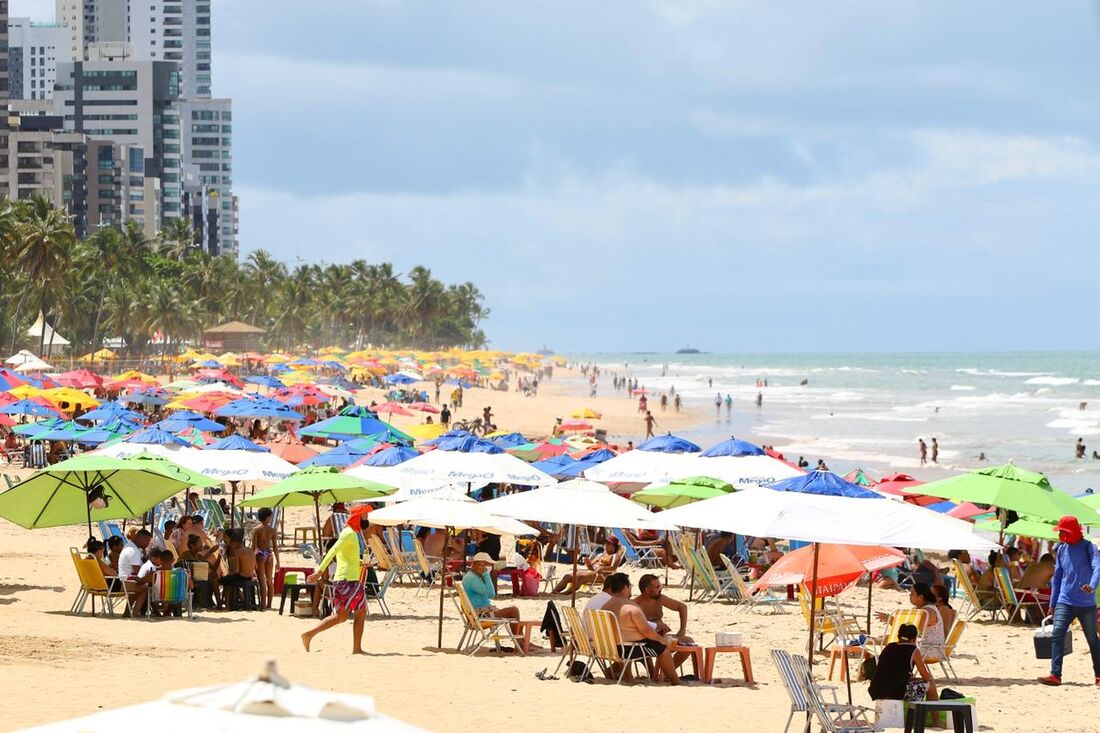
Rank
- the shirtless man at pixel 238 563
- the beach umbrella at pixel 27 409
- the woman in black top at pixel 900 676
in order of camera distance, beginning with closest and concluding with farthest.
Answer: the woman in black top at pixel 900 676, the shirtless man at pixel 238 563, the beach umbrella at pixel 27 409

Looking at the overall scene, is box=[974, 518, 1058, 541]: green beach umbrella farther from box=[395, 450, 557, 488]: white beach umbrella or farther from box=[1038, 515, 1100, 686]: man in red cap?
box=[395, 450, 557, 488]: white beach umbrella

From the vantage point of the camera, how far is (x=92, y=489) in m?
13.6

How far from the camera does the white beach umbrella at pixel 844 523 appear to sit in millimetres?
9289

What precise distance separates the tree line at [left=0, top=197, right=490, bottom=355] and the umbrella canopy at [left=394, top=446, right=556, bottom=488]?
171 ft

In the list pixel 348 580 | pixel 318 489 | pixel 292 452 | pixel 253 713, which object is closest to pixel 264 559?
pixel 318 489

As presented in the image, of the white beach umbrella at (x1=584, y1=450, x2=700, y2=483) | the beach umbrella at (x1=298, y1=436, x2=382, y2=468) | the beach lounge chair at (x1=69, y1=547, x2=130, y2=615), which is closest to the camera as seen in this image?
the beach lounge chair at (x1=69, y1=547, x2=130, y2=615)

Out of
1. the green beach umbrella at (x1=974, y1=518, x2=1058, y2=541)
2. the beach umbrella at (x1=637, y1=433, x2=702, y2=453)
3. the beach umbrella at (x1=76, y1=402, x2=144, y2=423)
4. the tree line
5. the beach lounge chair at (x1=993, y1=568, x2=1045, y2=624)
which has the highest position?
the tree line

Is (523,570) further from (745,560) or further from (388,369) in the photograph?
(388,369)

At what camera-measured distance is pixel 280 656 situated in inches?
438

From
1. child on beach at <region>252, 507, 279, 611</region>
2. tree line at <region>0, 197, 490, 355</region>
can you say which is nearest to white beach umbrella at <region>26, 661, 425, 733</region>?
child on beach at <region>252, 507, 279, 611</region>

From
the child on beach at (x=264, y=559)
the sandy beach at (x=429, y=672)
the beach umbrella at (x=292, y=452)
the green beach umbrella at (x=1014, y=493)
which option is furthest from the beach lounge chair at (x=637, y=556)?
the child on beach at (x=264, y=559)

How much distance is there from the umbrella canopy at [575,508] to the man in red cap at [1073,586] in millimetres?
3243

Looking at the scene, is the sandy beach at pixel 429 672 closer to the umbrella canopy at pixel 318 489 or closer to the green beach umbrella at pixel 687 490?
the umbrella canopy at pixel 318 489

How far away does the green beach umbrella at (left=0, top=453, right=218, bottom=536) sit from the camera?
13.1m
